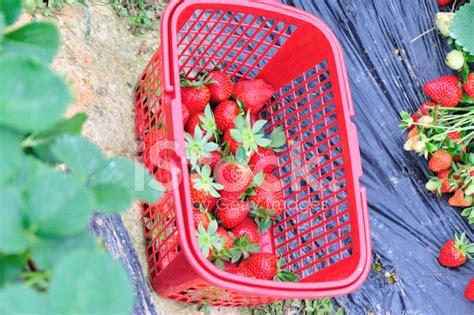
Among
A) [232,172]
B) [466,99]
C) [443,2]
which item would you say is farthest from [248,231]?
[443,2]

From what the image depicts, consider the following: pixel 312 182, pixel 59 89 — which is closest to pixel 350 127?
pixel 312 182

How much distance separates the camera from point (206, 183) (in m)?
1.29

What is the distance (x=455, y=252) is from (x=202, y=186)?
67cm

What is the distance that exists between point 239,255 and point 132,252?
23cm

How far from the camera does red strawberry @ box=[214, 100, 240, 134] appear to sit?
1388 millimetres

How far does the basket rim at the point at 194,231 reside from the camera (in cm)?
103

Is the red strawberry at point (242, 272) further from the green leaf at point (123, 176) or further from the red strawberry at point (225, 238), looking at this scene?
the green leaf at point (123, 176)

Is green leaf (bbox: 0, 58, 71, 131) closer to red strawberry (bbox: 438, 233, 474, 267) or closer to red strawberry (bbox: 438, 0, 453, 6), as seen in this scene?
red strawberry (bbox: 438, 233, 474, 267)

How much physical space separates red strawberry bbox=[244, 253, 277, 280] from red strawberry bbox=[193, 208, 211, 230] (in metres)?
0.13

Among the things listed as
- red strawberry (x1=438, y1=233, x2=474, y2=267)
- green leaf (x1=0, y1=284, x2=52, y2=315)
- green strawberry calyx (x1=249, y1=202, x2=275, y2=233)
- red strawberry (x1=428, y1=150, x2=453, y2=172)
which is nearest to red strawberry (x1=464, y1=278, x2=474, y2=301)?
red strawberry (x1=438, y1=233, x2=474, y2=267)

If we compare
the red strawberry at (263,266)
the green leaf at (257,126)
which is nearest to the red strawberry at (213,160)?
the green leaf at (257,126)

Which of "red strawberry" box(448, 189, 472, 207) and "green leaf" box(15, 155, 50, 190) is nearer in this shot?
"green leaf" box(15, 155, 50, 190)

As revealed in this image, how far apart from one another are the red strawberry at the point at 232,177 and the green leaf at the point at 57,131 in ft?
2.82

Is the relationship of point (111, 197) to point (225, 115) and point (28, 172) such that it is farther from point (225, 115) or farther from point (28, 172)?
point (225, 115)
